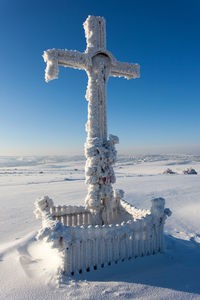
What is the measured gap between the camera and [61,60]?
498cm

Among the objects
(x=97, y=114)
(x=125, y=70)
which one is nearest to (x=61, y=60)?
(x=97, y=114)

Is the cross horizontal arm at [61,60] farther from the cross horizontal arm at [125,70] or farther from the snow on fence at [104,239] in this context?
the snow on fence at [104,239]

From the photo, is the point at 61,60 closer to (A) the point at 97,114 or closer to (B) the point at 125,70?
(A) the point at 97,114

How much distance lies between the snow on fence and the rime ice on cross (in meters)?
1.44

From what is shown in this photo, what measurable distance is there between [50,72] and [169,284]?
5277mm

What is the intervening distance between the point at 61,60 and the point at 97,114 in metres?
1.69

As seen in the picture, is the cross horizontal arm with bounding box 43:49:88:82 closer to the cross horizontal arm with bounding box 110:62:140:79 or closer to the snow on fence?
the cross horizontal arm with bounding box 110:62:140:79

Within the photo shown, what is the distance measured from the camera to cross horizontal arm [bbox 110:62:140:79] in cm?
567

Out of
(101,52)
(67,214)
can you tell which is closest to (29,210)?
(67,214)

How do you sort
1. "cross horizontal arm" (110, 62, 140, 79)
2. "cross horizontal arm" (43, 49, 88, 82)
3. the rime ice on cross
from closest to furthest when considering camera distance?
1. "cross horizontal arm" (43, 49, 88, 82)
2. the rime ice on cross
3. "cross horizontal arm" (110, 62, 140, 79)

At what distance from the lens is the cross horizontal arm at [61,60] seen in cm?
479

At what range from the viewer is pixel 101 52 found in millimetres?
5363

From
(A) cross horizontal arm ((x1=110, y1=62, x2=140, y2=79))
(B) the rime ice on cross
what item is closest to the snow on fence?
(B) the rime ice on cross

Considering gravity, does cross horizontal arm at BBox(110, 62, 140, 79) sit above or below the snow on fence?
above
